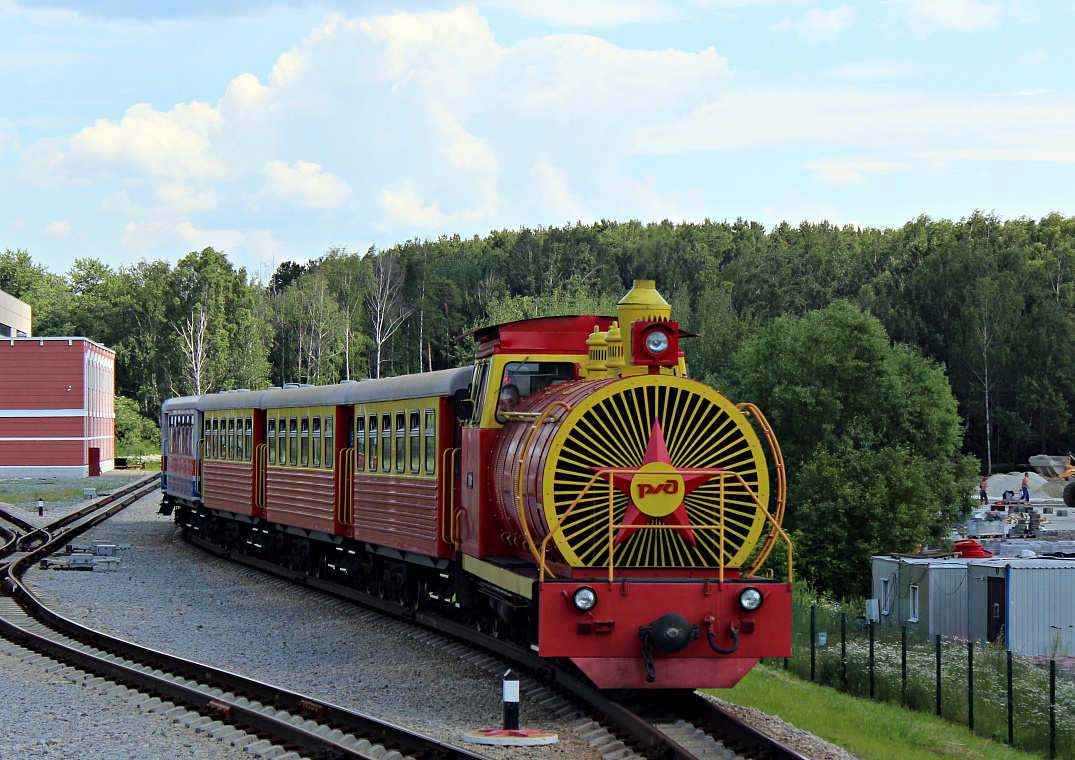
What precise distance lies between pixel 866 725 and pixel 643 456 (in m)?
4.19

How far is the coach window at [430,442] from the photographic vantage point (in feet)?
46.5

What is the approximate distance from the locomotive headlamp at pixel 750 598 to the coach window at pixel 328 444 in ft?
34.1

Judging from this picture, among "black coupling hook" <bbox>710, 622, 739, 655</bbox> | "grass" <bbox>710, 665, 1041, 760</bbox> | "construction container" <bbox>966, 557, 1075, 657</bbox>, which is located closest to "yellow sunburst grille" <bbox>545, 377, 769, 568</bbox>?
"black coupling hook" <bbox>710, 622, 739, 655</bbox>

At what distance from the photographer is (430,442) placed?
14.4 meters

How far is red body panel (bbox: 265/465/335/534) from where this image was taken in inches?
761

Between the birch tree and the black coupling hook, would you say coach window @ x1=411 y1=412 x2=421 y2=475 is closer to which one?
the black coupling hook

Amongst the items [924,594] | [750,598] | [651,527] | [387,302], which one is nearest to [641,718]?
[750,598]

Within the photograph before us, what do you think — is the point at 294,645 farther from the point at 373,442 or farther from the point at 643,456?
the point at 643,456

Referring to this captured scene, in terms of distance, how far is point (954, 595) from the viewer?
28.8m

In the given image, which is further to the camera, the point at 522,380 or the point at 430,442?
the point at 430,442

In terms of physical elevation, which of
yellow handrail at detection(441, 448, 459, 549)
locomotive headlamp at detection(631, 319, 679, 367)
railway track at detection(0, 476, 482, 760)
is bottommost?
railway track at detection(0, 476, 482, 760)

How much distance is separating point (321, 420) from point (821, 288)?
227ft

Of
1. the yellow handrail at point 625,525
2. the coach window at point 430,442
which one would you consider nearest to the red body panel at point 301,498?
the coach window at point 430,442

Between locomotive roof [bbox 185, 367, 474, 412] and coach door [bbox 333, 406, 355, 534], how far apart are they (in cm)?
26
